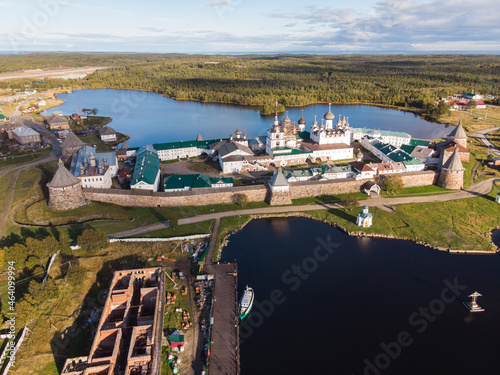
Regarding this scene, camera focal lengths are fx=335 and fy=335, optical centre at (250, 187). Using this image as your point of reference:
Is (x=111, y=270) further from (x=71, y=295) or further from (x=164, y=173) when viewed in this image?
(x=164, y=173)

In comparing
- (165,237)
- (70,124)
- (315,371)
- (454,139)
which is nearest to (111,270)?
(165,237)

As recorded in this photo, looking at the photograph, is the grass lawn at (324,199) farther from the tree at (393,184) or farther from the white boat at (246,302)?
the white boat at (246,302)

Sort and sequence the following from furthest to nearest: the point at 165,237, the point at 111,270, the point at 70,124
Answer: the point at 70,124, the point at 165,237, the point at 111,270

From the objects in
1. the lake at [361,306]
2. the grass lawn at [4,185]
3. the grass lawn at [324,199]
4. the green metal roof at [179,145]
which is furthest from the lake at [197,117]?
the lake at [361,306]

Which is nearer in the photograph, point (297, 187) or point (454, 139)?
point (297, 187)

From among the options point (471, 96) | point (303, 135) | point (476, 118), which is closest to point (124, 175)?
point (303, 135)

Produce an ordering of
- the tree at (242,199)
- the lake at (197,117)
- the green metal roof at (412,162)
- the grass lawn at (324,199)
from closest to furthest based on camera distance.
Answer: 1. the tree at (242,199)
2. the grass lawn at (324,199)
3. the green metal roof at (412,162)
4. the lake at (197,117)
